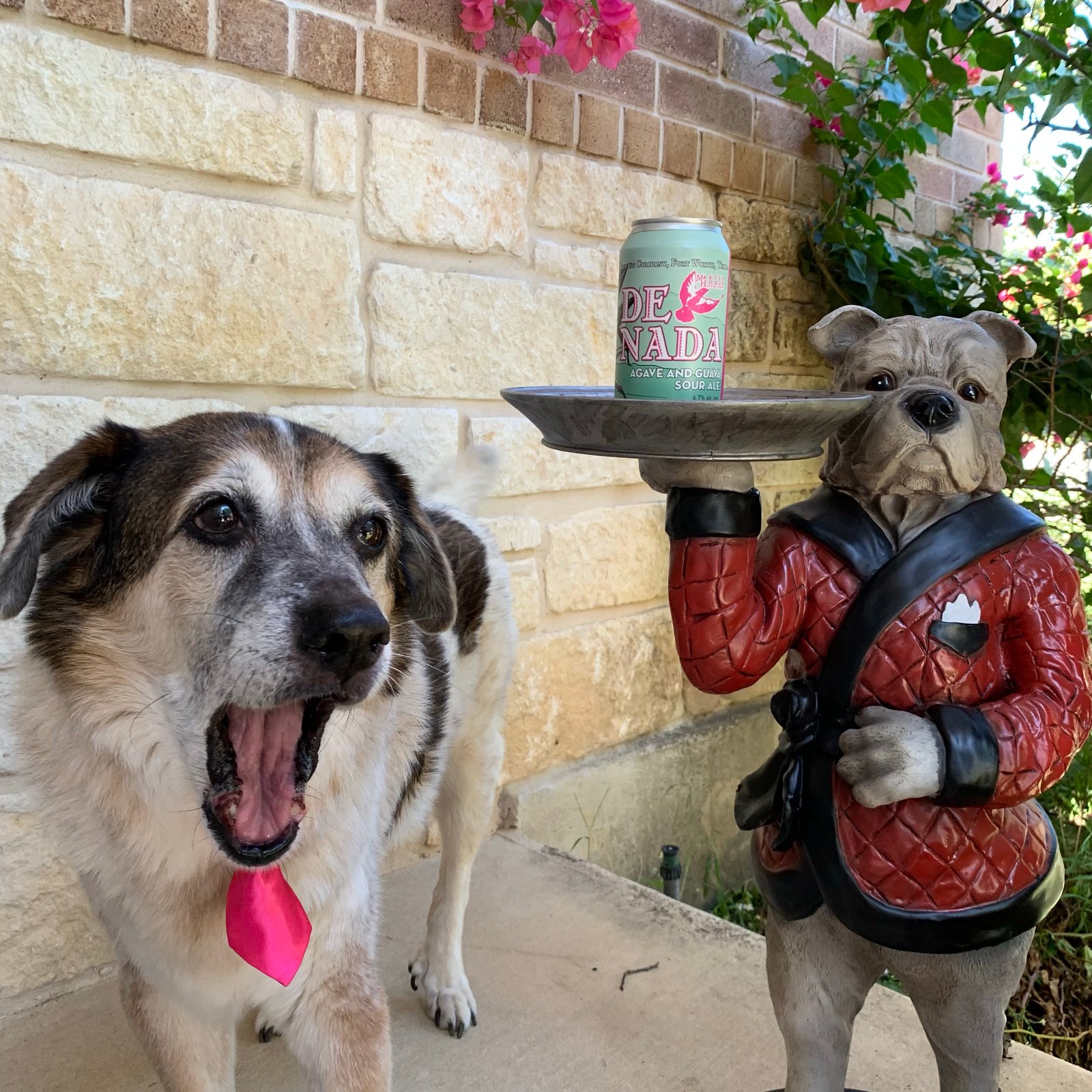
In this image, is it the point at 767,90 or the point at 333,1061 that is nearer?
the point at 333,1061

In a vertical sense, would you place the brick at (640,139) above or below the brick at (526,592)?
above

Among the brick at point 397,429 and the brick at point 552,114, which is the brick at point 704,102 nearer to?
the brick at point 552,114

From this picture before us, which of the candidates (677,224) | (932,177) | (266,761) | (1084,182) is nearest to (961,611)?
(677,224)

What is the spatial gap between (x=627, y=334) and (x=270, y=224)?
1378 millimetres

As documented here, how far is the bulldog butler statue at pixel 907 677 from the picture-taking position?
1290 mm

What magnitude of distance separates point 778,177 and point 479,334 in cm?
160

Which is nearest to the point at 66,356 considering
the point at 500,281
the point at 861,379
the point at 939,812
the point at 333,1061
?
the point at 500,281

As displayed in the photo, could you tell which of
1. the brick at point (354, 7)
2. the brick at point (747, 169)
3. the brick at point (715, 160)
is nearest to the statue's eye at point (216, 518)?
the brick at point (354, 7)

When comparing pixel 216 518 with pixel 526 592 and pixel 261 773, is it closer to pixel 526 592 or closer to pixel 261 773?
pixel 261 773

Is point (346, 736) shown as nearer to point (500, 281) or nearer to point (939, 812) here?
point (939, 812)

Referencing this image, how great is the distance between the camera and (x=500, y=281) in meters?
2.83

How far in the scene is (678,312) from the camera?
124cm

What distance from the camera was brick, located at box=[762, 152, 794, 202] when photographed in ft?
11.9

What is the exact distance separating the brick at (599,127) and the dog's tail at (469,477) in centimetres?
112
